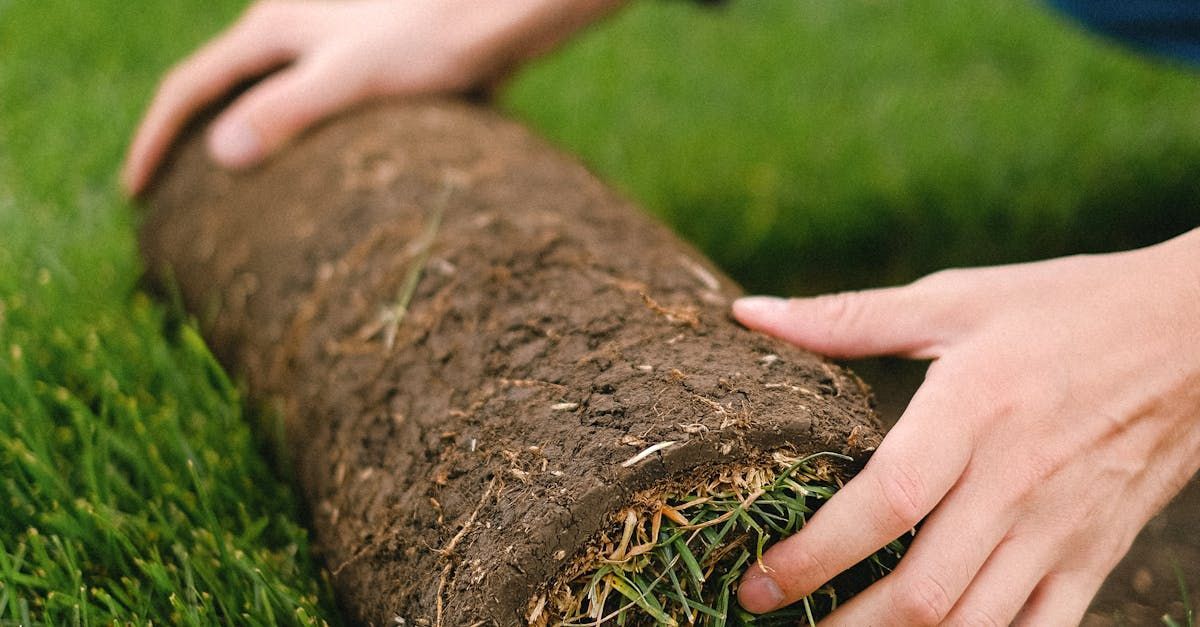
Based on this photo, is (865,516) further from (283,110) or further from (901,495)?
(283,110)

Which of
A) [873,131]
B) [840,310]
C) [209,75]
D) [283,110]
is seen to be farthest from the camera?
[873,131]

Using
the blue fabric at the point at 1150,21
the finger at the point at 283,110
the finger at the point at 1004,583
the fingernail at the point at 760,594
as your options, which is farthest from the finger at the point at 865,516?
the blue fabric at the point at 1150,21

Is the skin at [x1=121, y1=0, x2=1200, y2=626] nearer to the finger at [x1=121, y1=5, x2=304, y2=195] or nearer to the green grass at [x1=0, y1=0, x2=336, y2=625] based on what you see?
the green grass at [x1=0, y1=0, x2=336, y2=625]

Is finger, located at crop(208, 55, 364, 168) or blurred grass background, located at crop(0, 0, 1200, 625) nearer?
blurred grass background, located at crop(0, 0, 1200, 625)

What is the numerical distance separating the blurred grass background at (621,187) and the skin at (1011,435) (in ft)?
2.72

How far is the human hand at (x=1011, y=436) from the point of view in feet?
3.84

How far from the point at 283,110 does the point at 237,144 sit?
0.14m

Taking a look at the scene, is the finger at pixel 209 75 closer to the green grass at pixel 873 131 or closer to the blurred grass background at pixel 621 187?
the blurred grass background at pixel 621 187

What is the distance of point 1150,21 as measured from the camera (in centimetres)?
246

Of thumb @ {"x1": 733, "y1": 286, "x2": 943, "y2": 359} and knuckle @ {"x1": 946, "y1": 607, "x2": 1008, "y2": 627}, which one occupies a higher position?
thumb @ {"x1": 733, "y1": 286, "x2": 943, "y2": 359}

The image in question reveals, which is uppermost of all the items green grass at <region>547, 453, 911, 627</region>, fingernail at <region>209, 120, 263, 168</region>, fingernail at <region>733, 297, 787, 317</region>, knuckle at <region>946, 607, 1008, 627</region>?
fingernail at <region>209, 120, 263, 168</region>

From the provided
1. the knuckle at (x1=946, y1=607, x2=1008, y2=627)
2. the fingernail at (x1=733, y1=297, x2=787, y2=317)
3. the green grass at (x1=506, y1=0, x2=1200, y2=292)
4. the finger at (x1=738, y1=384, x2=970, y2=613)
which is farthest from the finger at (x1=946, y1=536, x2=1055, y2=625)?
the green grass at (x1=506, y1=0, x2=1200, y2=292)

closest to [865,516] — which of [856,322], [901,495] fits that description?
[901,495]

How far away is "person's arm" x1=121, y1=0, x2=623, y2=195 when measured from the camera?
2.17 m
